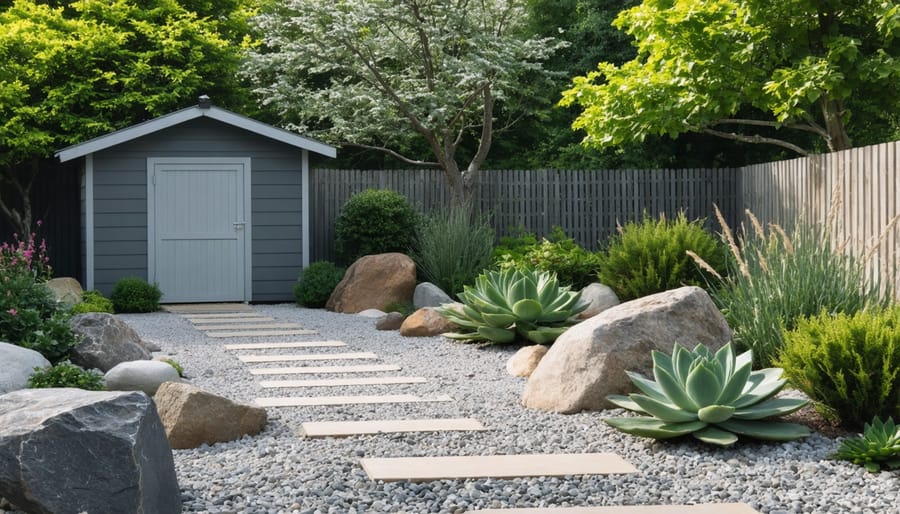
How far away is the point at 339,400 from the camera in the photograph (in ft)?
19.6

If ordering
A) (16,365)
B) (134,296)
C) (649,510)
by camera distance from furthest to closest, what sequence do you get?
(134,296), (16,365), (649,510)

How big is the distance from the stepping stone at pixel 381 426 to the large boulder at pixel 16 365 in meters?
1.71

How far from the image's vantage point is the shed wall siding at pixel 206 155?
516 inches

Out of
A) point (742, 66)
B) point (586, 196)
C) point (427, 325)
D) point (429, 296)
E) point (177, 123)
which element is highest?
point (742, 66)

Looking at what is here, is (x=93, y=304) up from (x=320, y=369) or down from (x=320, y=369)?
up

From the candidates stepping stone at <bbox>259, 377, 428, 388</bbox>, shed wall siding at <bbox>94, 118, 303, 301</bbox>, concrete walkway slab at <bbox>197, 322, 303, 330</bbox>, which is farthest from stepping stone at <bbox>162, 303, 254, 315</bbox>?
stepping stone at <bbox>259, 377, 428, 388</bbox>

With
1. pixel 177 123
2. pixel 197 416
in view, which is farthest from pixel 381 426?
pixel 177 123

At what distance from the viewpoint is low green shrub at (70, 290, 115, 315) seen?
1054cm

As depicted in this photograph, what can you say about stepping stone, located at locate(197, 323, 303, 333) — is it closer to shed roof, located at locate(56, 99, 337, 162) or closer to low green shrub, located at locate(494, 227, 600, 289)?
low green shrub, located at locate(494, 227, 600, 289)

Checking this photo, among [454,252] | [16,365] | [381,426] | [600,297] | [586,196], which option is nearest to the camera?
[381,426]

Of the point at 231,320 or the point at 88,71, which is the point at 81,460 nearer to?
the point at 231,320

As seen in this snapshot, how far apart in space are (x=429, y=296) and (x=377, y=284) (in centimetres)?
72

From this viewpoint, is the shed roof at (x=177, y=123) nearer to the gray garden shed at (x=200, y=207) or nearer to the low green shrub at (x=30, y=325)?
the gray garden shed at (x=200, y=207)

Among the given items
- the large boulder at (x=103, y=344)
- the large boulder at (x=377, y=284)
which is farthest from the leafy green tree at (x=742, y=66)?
the large boulder at (x=103, y=344)
